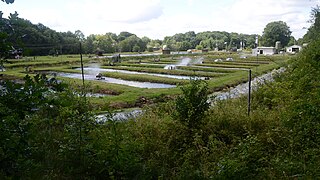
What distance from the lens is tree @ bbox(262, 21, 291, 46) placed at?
94.4 metres

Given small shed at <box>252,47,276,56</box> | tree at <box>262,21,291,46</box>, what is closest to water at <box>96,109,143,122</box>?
small shed at <box>252,47,276,56</box>

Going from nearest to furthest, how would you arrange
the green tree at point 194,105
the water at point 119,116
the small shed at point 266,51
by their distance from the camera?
the water at point 119,116 < the green tree at point 194,105 < the small shed at point 266,51

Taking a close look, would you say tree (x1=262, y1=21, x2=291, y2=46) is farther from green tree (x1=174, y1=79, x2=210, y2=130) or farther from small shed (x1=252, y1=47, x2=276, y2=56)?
green tree (x1=174, y1=79, x2=210, y2=130)

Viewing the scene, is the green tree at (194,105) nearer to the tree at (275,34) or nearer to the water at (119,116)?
the water at (119,116)

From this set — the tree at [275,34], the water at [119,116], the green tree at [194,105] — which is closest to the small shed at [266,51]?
the tree at [275,34]

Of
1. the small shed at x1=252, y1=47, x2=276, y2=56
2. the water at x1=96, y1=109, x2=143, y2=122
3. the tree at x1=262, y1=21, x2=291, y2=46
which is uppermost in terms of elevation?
the tree at x1=262, y1=21, x2=291, y2=46

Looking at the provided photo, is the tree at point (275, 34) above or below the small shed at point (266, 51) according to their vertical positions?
above

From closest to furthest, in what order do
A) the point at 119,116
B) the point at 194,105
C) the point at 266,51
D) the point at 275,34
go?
the point at 194,105 < the point at 119,116 < the point at 266,51 < the point at 275,34

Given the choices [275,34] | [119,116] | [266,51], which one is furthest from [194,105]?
[275,34]

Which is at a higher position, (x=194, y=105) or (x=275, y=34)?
(x=275, y=34)

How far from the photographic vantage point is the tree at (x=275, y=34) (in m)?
94.4

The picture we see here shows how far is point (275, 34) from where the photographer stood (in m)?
96.2

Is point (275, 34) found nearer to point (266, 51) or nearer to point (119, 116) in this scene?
point (266, 51)

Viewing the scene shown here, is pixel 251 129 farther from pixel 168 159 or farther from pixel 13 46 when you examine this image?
pixel 13 46
